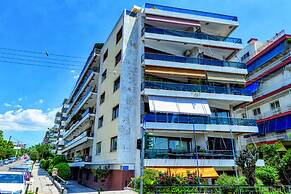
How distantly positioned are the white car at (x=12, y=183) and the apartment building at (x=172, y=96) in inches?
342

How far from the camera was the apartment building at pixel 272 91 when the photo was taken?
3011 cm

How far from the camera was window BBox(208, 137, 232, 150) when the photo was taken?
24788 mm

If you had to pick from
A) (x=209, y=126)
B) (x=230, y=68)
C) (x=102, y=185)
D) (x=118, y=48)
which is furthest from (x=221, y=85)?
(x=102, y=185)

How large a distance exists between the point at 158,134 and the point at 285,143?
17313 mm

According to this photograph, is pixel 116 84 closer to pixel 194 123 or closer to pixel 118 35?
pixel 118 35

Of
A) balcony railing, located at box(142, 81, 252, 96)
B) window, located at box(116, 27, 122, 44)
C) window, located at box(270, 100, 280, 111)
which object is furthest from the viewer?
window, located at box(270, 100, 280, 111)

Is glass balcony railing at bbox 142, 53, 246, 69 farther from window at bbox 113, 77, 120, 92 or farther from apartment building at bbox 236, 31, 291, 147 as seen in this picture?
apartment building at bbox 236, 31, 291, 147

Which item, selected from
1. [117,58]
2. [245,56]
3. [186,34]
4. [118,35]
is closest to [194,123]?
[186,34]

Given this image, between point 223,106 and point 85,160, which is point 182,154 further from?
point 85,160

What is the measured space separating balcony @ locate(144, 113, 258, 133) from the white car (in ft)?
33.0

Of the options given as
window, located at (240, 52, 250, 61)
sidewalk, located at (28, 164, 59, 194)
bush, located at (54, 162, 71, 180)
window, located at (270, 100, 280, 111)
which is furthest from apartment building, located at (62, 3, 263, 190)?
window, located at (240, 52, 250, 61)

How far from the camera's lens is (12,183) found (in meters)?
15.2

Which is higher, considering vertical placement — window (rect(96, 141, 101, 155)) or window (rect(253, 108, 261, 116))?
window (rect(253, 108, 261, 116))

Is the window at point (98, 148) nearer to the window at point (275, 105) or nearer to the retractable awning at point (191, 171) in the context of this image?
the retractable awning at point (191, 171)
